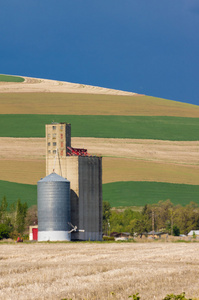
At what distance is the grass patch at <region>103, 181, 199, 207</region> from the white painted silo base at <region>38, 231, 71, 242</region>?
3729cm

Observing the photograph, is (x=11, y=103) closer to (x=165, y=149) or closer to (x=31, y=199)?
(x=165, y=149)

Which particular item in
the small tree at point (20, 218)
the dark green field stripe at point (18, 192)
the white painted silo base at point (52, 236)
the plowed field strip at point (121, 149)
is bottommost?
the white painted silo base at point (52, 236)

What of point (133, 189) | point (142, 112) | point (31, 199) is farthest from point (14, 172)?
point (142, 112)

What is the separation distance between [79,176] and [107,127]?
70.5 meters

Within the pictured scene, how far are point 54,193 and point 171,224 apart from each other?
136 feet

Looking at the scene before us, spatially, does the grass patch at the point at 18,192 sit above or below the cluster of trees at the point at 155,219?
above

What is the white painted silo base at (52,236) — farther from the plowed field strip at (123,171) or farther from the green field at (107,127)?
the green field at (107,127)

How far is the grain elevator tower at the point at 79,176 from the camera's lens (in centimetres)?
9919

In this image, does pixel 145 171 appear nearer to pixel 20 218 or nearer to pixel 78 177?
pixel 20 218

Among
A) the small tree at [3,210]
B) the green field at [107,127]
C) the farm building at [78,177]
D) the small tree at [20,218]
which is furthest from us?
the green field at [107,127]

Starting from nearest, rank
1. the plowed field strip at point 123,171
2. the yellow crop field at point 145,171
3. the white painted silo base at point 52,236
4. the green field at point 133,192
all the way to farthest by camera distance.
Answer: the white painted silo base at point 52,236 → the green field at point 133,192 → the plowed field strip at point 123,171 → the yellow crop field at point 145,171

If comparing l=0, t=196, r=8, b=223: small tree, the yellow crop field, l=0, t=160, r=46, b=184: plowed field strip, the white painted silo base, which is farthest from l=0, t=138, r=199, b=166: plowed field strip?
the white painted silo base

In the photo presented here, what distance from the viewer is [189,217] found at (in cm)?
13050

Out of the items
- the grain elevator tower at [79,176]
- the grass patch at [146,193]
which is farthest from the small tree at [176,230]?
the grain elevator tower at [79,176]
